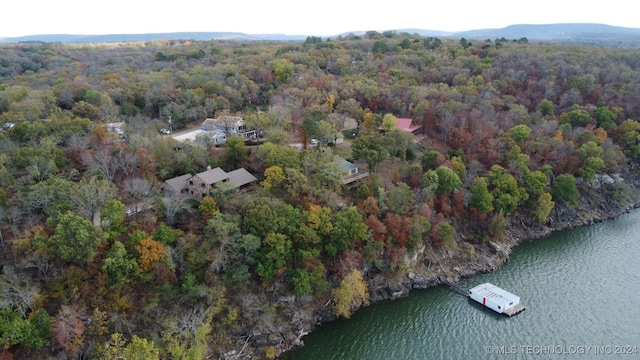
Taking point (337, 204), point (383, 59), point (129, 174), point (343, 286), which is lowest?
point (343, 286)

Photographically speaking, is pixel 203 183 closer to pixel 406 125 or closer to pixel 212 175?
pixel 212 175

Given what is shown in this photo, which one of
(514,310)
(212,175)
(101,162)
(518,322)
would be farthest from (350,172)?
(101,162)

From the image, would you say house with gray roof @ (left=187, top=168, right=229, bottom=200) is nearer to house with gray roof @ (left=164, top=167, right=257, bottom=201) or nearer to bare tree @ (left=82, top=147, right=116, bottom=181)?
house with gray roof @ (left=164, top=167, right=257, bottom=201)

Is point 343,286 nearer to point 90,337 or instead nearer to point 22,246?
point 90,337

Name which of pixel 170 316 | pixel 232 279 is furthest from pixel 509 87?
pixel 170 316

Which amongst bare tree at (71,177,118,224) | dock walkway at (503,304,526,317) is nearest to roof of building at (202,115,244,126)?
bare tree at (71,177,118,224)
